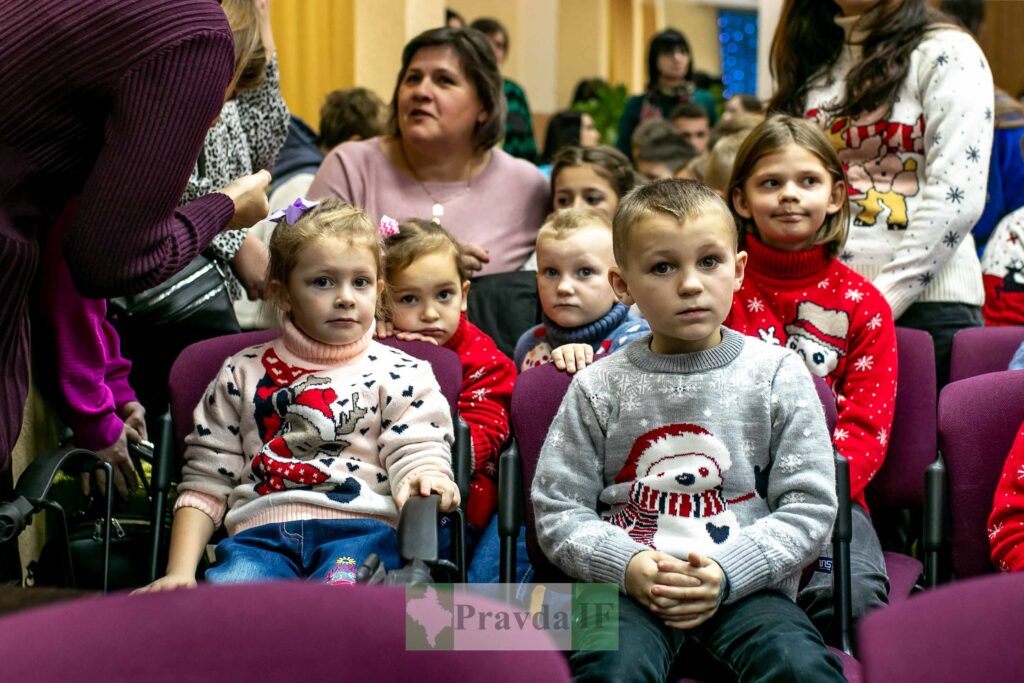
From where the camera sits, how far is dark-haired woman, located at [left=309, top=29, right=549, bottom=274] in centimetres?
317

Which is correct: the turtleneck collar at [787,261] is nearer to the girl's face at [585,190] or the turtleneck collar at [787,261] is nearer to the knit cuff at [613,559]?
the girl's face at [585,190]

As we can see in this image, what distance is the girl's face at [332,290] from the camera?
7.70ft

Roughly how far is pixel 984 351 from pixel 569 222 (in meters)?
0.93

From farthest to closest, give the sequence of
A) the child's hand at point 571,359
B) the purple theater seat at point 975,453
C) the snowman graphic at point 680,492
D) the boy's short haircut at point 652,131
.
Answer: the boy's short haircut at point 652,131, the child's hand at point 571,359, the purple theater seat at point 975,453, the snowman graphic at point 680,492

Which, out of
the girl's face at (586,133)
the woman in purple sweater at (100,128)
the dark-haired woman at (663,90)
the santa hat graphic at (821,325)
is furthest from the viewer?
the girl's face at (586,133)

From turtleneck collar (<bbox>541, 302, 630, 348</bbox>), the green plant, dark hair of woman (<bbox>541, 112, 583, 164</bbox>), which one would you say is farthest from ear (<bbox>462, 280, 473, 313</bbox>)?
the green plant

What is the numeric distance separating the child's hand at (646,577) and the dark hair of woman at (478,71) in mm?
1630

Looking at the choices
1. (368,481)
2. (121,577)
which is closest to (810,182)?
(368,481)

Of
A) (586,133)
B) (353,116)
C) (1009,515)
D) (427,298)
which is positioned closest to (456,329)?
(427,298)

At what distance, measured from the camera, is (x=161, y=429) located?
7.76ft

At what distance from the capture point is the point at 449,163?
3244mm

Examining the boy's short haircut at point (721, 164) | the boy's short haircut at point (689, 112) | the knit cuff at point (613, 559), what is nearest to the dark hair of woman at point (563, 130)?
the boy's short haircut at point (689, 112)

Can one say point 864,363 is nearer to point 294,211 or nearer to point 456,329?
point 456,329

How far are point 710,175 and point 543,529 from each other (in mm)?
1910
